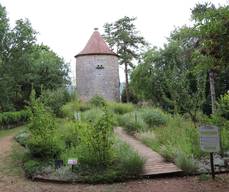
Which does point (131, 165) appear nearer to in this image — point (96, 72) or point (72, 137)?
point (72, 137)

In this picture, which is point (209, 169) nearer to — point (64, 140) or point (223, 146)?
point (223, 146)

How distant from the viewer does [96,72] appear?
28.5m

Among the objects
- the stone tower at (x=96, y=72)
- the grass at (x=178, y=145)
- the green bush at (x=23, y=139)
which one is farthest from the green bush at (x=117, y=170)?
the stone tower at (x=96, y=72)

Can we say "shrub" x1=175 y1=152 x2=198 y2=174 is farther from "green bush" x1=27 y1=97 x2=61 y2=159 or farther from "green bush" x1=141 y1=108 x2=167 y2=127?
"green bush" x1=141 y1=108 x2=167 y2=127

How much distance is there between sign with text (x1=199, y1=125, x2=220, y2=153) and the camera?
6727 mm

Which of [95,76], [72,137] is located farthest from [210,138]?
[95,76]

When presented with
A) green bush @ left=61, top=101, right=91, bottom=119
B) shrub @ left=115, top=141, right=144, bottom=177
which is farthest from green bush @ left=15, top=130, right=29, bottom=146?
green bush @ left=61, top=101, right=91, bottom=119

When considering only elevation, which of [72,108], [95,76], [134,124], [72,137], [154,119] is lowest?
[72,137]

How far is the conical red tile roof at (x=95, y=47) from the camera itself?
94.4 feet

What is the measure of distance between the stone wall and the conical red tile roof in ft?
1.23

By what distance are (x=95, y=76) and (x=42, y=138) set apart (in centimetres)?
1929

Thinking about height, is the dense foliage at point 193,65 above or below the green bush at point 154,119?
above

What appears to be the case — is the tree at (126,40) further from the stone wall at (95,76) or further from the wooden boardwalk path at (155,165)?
the wooden boardwalk path at (155,165)

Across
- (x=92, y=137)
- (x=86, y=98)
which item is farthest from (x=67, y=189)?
(x=86, y=98)
